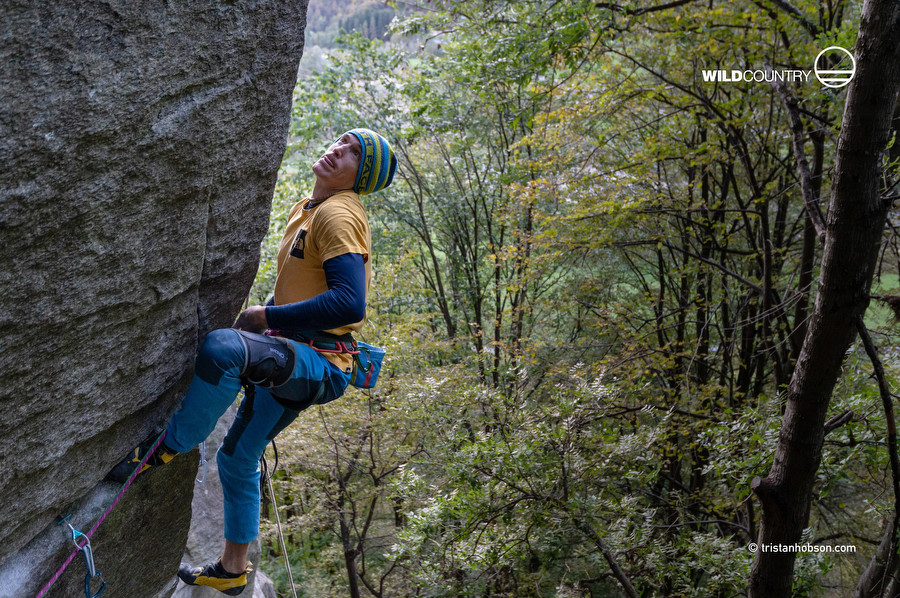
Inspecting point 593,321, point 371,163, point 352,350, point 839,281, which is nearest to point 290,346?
point 352,350

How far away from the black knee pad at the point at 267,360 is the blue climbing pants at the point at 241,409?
3cm

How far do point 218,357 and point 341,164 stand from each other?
42.2 inches

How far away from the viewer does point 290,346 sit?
2.65 metres

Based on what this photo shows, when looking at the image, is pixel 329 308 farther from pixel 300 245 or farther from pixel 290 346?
pixel 300 245

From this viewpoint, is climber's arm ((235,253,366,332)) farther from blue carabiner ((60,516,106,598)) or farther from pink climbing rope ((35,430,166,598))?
blue carabiner ((60,516,106,598))

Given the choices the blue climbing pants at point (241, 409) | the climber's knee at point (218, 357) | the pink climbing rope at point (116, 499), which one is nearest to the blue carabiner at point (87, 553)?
the pink climbing rope at point (116, 499)

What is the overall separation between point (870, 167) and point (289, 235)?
2.88m

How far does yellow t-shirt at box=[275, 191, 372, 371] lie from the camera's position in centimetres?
271

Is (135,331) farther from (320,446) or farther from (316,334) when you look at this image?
(320,446)

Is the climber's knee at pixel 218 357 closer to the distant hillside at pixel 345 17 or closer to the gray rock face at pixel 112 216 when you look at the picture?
the gray rock face at pixel 112 216

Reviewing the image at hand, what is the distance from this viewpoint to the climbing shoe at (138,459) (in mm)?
2666

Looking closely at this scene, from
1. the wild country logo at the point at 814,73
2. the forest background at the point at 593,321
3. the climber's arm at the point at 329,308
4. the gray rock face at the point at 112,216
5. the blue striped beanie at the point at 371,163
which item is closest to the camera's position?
the gray rock face at the point at 112,216

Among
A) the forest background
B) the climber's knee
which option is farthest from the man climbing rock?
the forest background

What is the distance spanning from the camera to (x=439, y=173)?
14.5 m
